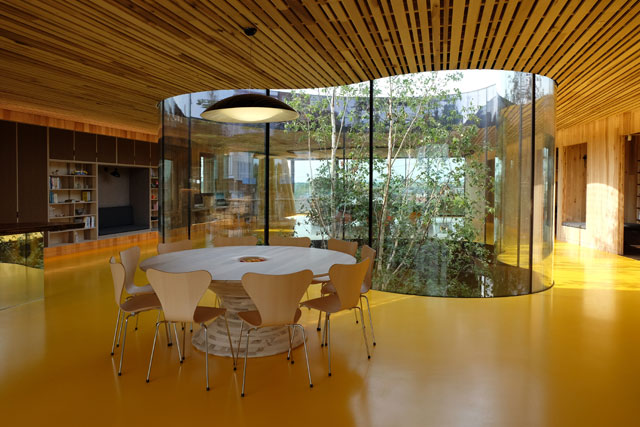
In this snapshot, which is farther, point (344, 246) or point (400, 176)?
point (400, 176)

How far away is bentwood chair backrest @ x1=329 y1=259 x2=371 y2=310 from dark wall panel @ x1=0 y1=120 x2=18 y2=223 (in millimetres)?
7980

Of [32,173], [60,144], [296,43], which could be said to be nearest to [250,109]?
[296,43]

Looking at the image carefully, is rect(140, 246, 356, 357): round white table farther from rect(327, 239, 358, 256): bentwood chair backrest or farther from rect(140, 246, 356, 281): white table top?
rect(327, 239, 358, 256): bentwood chair backrest

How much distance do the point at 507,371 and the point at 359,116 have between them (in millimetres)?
4271

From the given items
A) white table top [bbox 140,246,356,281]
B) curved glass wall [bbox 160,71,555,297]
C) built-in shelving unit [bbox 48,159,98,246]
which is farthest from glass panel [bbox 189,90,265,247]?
built-in shelving unit [bbox 48,159,98,246]

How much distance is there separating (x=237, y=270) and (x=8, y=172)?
7473mm

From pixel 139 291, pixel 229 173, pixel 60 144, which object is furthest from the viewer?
pixel 60 144

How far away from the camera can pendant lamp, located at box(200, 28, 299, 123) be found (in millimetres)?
4084

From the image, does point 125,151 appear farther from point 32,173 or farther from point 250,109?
point 250,109

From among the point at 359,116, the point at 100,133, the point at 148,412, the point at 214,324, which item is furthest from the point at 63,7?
the point at 100,133

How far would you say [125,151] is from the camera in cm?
1181

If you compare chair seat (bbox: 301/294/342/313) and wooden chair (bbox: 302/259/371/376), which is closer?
wooden chair (bbox: 302/259/371/376)

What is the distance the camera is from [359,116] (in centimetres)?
687

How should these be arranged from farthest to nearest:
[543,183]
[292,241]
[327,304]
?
[543,183], [292,241], [327,304]
